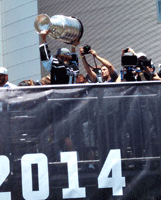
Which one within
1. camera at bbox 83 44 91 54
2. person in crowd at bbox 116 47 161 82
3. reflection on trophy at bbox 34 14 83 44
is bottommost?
person in crowd at bbox 116 47 161 82

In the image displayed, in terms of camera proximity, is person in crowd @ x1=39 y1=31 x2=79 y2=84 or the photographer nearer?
the photographer

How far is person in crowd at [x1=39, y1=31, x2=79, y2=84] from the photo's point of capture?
736 cm

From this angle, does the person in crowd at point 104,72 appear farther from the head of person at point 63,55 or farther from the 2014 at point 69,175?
the 2014 at point 69,175

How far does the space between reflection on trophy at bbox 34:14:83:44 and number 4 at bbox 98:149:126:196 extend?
2545 mm

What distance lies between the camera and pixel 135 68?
24.8ft

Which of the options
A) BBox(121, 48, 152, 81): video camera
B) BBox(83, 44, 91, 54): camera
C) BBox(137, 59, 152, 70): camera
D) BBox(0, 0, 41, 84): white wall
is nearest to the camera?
BBox(121, 48, 152, 81): video camera

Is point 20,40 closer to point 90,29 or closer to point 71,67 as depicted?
point 90,29

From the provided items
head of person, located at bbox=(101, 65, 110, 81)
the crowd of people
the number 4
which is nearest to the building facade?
head of person, located at bbox=(101, 65, 110, 81)

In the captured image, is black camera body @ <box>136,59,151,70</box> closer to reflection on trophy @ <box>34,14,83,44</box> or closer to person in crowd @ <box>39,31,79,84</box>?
person in crowd @ <box>39,31,79,84</box>

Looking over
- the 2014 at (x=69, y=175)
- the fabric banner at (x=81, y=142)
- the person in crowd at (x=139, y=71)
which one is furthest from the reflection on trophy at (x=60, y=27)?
the 2014 at (x=69, y=175)

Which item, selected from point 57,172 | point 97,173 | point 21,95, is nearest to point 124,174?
point 97,173

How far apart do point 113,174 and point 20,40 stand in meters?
15.0

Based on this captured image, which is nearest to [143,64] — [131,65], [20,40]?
[131,65]

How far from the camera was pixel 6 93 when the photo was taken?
19.6 feet
